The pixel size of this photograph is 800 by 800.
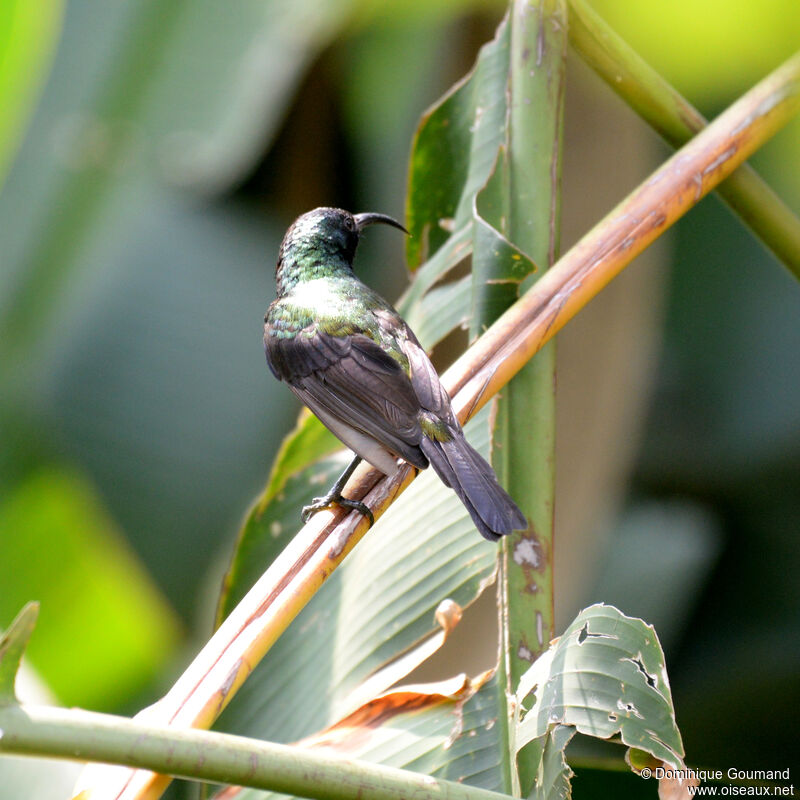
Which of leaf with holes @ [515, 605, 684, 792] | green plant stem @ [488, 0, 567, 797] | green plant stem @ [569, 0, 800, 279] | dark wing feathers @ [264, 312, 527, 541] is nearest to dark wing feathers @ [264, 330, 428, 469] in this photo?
dark wing feathers @ [264, 312, 527, 541]

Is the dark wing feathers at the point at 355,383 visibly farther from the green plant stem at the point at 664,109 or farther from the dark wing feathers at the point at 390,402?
the green plant stem at the point at 664,109

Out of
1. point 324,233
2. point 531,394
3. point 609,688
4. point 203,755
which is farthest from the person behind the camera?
point 324,233

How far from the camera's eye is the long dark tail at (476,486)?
1168mm

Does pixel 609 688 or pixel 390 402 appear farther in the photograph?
pixel 390 402

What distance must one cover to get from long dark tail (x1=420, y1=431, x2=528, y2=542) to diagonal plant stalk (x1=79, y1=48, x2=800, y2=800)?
62mm

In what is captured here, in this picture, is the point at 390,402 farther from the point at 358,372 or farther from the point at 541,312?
the point at 541,312

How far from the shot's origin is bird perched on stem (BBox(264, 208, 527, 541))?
130 centimetres

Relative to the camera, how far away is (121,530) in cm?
268

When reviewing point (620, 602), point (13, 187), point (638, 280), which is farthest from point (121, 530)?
point (638, 280)

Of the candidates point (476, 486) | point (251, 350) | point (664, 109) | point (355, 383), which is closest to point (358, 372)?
point (355, 383)

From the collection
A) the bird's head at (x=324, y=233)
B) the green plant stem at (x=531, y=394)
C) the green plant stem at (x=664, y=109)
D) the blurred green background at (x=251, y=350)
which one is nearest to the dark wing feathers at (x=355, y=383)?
the green plant stem at (x=531, y=394)

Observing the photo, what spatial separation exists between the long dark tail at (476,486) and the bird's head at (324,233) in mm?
666

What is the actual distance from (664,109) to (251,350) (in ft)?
5.58

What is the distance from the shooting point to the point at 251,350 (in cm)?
296
